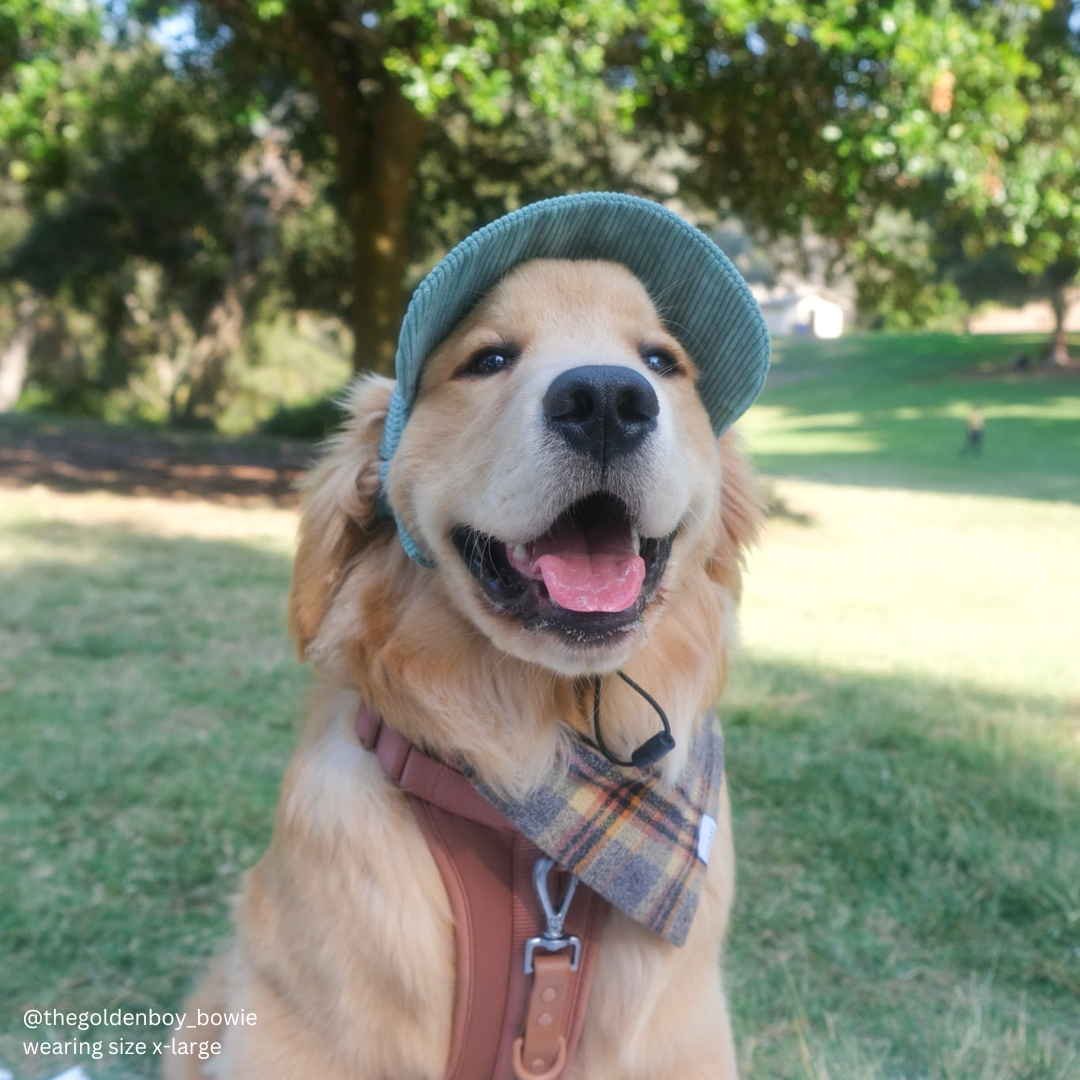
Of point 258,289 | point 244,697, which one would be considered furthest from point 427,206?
point 244,697

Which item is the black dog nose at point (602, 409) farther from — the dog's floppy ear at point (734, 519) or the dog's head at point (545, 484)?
the dog's floppy ear at point (734, 519)

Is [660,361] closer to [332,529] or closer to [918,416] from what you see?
[332,529]

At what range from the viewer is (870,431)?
1273 inches

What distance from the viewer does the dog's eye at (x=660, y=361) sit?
2.18 m

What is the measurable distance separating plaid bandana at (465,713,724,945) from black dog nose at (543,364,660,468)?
0.67 m

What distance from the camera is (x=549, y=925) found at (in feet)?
6.71

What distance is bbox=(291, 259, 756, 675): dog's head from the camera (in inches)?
73.6

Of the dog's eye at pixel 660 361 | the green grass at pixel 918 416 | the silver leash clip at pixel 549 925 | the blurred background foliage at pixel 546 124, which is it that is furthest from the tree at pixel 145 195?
the green grass at pixel 918 416

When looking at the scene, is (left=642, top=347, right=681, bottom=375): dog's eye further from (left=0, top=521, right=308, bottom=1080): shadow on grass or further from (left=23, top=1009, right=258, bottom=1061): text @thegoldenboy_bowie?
(left=0, top=521, right=308, bottom=1080): shadow on grass

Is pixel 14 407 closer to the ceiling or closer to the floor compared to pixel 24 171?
closer to the floor

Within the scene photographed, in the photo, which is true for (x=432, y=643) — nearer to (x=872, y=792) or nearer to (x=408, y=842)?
(x=408, y=842)

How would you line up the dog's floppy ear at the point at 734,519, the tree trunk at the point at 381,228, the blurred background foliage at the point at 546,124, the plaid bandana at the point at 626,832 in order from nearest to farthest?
the plaid bandana at the point at 626,832 < the dog's floppy ear at the point at 734,519 < the blurred background foliage at the point at 546,124 < the tree trunk at the point at 381,228

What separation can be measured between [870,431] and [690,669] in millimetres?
31826

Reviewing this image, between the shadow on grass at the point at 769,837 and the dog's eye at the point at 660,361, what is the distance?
5.96 feet
